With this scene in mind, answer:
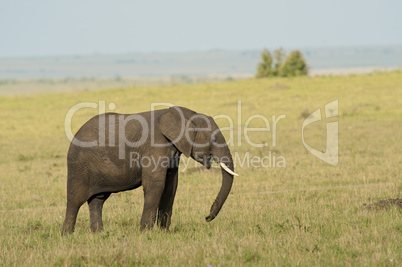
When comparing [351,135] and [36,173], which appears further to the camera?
[351,135]

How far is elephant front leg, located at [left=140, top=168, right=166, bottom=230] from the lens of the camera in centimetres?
1023

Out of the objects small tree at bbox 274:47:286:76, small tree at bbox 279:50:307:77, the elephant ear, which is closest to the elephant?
the elephant ear

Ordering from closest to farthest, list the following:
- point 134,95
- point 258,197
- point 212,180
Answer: point 258,197, point 212,180, point 134,95

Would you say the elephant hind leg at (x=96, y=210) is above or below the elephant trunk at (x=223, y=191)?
below

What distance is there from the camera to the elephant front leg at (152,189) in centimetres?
1023

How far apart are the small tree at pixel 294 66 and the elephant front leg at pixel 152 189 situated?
57.6m

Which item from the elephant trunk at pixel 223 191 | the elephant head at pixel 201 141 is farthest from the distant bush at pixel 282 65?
the elephant trunk at pixel 223 191

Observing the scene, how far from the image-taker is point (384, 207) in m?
11.9

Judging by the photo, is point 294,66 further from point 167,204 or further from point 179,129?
point 179,129

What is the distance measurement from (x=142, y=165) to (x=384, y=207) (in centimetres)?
459

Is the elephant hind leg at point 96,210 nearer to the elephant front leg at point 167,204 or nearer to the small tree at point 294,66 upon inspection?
the elephant front leg at point 167,204

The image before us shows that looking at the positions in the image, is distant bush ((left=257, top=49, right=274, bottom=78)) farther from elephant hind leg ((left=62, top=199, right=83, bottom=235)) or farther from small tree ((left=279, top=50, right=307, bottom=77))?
elephant hind leg ((left=62, top=199, right=83, bottom=235))

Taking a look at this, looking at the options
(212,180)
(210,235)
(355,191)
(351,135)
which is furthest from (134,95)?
(210,235)

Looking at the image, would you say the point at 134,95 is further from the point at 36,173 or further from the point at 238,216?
the point at 238,216
